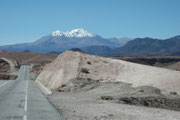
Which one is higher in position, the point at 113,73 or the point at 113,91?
the point at 113,73

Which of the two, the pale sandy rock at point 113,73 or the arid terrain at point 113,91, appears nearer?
the arid terrain at point 113,91

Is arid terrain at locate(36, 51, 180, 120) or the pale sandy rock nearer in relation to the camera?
arid terrain at locate(36, 51, 180, 120)

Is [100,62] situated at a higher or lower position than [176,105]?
higher

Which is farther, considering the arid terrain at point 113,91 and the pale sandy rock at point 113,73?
the pale sandy rock at point 113,73

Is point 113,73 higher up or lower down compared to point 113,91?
Result: higher up

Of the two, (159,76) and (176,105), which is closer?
(176,105)

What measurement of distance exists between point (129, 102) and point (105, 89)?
889 centimetres

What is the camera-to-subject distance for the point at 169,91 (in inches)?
928

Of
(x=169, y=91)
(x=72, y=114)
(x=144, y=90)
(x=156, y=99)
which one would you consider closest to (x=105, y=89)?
(x=144, y=90)

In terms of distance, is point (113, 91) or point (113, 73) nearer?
point (113, 91)

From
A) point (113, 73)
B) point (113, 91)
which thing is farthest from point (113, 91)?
point (113, 73)

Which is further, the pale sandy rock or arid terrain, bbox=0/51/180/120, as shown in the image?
the pale sandy rock

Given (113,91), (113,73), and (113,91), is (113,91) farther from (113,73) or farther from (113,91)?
(113,73)

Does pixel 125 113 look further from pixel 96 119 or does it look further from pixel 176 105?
pixel 176 105
